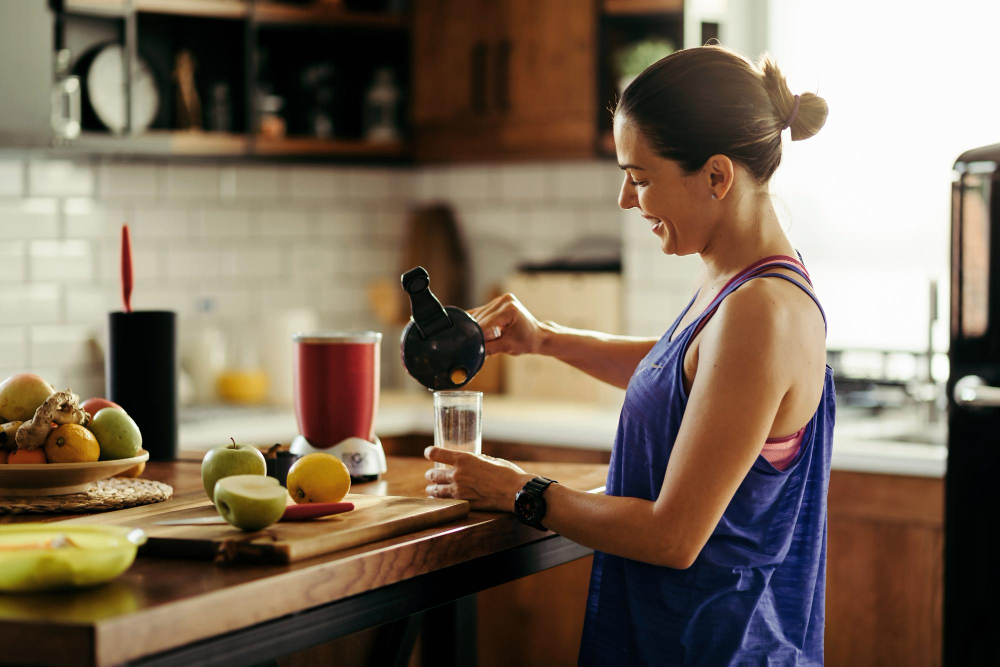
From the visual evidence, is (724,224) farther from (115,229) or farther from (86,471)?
(115,229)

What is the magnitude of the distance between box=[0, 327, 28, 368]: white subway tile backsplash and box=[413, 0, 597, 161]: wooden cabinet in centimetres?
148

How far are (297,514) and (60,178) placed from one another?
8.19ft

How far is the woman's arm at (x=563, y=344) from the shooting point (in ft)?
7.24

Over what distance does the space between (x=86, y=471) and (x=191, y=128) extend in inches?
92.0

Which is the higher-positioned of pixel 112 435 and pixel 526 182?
pixel 526 182

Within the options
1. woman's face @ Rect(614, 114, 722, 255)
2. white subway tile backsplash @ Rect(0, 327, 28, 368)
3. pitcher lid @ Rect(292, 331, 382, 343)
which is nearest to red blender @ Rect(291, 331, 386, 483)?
pitcher lid @ Rect(292, 331, 382, 343)

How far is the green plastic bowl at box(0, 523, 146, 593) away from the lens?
4.26ft

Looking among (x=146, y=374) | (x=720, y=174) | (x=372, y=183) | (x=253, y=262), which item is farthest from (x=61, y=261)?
(x=720, y=174)

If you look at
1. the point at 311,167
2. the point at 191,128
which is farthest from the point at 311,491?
the point at 311,167

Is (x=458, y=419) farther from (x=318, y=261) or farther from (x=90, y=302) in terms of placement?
(x=318, y=261)

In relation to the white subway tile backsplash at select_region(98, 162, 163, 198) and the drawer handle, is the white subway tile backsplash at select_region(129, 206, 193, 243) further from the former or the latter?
the drawer handle

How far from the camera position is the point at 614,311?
13.5 ft

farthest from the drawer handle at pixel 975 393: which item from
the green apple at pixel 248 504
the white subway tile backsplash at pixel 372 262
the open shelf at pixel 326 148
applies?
the white subway tile backsplash at pixel 372 262

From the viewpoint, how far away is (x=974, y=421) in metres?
2.38
